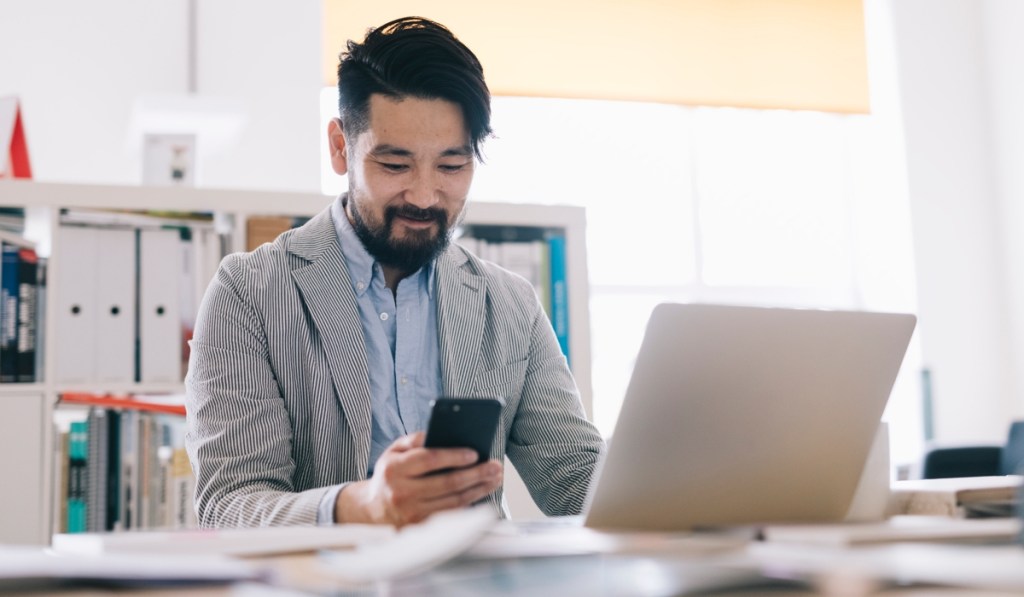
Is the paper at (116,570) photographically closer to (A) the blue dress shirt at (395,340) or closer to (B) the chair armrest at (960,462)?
(A) the blue dress shirt at (395,340)

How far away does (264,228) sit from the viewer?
96.3 inches

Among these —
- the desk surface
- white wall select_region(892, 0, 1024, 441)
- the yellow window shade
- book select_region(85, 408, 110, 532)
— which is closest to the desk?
the desk surface

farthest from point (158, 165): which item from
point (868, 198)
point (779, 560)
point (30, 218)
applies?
point (868, 198)

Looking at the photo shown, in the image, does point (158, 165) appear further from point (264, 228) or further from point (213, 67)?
point (213, 67)

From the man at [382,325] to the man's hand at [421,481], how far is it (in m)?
0.37

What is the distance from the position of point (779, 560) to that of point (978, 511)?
1.74 feet

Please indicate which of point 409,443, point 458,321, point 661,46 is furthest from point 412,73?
point 661,46

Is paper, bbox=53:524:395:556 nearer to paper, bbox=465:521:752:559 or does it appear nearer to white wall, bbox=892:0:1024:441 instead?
paper, bbox=465:521:752:559

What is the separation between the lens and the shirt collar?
5.47 feet

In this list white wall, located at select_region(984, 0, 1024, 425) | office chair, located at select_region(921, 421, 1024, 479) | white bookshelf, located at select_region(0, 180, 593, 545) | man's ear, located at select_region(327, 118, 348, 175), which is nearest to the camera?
man's ear, located at select_region(327, 118, 348, 175)

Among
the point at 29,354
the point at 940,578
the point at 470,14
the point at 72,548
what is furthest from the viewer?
the point at 470,14

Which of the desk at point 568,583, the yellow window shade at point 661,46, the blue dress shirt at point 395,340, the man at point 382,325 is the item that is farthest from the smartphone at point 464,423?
the yellow window shade at point 661,46

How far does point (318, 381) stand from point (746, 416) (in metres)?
0.72

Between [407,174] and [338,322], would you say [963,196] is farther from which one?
[338,322]
